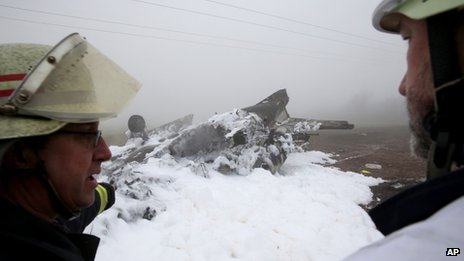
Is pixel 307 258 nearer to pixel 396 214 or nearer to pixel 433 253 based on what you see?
pixel 396 214

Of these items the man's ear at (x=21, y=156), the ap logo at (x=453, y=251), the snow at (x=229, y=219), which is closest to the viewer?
the ap logo at (x=453, y=251)

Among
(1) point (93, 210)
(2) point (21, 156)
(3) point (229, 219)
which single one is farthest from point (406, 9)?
(3) point (229, 219)

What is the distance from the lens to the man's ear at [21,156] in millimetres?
1489

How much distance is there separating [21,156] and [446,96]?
7.74 ft

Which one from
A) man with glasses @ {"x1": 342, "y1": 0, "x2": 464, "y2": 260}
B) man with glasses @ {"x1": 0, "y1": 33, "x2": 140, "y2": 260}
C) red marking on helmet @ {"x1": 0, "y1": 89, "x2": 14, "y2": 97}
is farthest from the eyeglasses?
man with glasses @ {"x1": 342, "y1": 0, "x2": 464, "y2": 260}

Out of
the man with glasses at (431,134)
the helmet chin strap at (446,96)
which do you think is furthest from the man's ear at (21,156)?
the helmet chin strap at (446,96)

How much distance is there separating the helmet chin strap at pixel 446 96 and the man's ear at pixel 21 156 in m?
2.26

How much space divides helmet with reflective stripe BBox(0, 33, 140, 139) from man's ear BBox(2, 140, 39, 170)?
0.54 ft

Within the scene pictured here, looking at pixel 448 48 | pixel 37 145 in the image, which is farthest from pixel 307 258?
pixel 37 145

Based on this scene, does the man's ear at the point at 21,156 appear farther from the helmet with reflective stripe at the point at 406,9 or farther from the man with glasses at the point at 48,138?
the helmet with reflective stripe at the point at 406,9

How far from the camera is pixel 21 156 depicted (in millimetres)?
1520

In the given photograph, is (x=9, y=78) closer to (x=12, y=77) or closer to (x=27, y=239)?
(x=12, y=77)

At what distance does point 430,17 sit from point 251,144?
8.46m

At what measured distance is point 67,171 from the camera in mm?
1677
